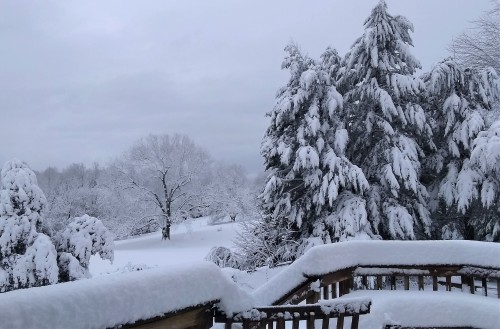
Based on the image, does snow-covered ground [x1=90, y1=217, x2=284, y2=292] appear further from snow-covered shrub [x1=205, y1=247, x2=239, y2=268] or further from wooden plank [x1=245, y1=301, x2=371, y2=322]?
wooden plank [x1=245, y1=301, x2=371, y2=322]

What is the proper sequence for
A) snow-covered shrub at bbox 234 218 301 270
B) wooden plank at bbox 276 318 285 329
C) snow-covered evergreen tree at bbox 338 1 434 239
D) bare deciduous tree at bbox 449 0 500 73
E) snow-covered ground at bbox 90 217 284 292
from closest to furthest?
wooden plank at bbox 276 318 285 329, snow-covered evergreen tree at bbox 338 1 434 239, snow-covered shrub at bbox 234 218 301 270, bare deciduous tree at bbox 449 0 500 73, snow-covered ground at bbox 90 217 284 292

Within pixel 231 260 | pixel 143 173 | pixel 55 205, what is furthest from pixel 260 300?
pixel 55 205

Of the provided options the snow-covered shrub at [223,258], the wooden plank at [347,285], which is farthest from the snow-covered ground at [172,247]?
the wooden plank at [347,285]

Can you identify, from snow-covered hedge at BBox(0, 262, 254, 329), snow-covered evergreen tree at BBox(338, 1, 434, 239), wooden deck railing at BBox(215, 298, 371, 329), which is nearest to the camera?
snow-covered hedge at BBox(0, 262, 254, 329)

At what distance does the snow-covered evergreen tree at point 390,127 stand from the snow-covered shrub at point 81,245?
928cm

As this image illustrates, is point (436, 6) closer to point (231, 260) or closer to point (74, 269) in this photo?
point (231, 260)

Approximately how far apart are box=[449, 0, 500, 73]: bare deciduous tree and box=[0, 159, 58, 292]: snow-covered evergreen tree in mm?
19582

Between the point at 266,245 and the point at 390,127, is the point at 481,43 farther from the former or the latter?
the point at 266,245

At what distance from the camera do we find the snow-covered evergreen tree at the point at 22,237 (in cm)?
1416

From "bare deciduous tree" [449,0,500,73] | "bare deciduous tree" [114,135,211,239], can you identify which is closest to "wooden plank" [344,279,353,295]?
"bare deciduous tree" [449,0,500,73]

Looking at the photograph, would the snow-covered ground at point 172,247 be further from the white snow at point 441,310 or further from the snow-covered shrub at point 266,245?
the white snow at point 441,310

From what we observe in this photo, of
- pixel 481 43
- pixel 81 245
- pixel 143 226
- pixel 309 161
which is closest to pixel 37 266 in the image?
pixel 81 245

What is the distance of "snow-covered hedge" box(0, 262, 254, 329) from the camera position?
198cm

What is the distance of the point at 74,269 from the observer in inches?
583
